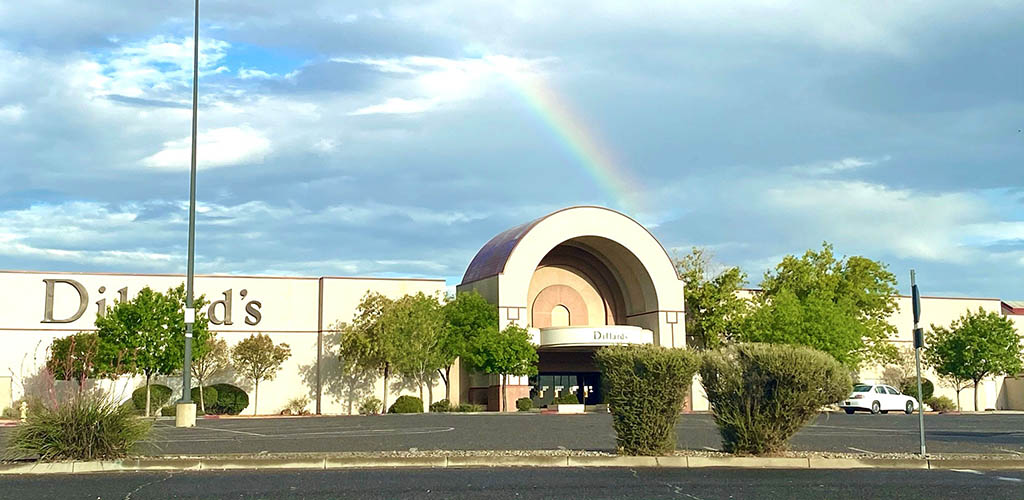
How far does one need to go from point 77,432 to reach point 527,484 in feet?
22.2

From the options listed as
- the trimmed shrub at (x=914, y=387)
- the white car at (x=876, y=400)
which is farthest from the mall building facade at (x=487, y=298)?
the white car at (x=876, y=400)

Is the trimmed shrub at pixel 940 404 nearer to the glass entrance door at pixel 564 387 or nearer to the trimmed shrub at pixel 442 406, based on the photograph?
the glass entrance door at pixel 564 387

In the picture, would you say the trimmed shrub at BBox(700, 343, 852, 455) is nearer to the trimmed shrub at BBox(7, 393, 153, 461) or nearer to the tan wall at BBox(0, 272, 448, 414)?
the trimmed shrub at BBox(7, 393, 153, 461)

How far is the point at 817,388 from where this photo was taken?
16016mm

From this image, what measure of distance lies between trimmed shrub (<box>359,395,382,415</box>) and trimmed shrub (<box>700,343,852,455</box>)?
36523 millimetres

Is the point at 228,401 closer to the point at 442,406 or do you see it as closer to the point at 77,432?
the point at 442,406

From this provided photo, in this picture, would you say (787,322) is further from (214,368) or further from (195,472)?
(195,472)

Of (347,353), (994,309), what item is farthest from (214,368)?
(994,309)

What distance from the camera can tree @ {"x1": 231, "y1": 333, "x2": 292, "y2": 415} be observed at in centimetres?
4850

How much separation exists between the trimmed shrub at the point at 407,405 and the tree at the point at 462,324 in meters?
2.22

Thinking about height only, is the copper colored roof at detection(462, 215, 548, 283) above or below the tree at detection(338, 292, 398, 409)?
above

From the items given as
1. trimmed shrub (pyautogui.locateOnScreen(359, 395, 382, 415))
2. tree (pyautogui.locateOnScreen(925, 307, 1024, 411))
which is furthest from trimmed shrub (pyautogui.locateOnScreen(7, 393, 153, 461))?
tree (pyautogui.locateOnScreen(925, 307, 1024, 411))

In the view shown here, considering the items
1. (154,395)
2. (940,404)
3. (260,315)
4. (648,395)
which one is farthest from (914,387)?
(648,395)

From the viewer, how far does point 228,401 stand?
47094 millimetres
